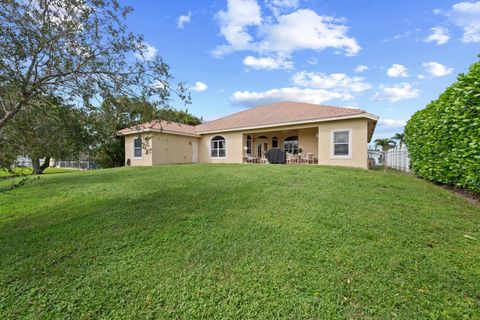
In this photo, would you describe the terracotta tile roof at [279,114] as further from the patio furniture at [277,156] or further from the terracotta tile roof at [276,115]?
the patio furniture at [277,156]

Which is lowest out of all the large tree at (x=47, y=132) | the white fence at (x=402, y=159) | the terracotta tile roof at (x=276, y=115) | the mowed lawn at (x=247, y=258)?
the mowed lawn at (x=247, y=258)

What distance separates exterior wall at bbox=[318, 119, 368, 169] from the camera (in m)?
13.0

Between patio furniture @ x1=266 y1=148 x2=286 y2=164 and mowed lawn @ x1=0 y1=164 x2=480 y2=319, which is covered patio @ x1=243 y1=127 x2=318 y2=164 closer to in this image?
patio furniture @ x1=266 y1=148 x2=286 y2=164

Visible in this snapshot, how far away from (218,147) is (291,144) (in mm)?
6135

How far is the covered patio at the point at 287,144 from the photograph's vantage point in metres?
17.0

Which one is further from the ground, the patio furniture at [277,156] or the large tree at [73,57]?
the large tree at [73,57]

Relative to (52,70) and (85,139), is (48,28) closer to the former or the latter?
(52,70)

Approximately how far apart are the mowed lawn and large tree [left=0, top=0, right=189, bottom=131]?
2437 millimetres

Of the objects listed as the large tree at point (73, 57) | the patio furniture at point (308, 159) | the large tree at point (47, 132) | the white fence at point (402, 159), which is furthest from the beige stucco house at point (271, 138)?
the large tree at point (73, 57)

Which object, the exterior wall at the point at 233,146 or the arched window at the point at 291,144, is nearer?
the exterior wall at the point at 233,146

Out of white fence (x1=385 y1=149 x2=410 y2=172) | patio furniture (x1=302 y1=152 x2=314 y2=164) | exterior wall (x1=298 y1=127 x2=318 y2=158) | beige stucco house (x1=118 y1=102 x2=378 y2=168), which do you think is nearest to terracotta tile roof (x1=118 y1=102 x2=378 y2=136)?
beige stucco house (x1=118 y1=102 x2=378 y2=168)

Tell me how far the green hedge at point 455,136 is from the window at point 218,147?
12.8 m

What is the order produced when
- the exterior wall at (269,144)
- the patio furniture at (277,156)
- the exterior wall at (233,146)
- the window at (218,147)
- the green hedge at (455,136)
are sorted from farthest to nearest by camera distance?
the window at (218,147) < the exterior wall at (233,146) < the patio furniture at (277,156) < the exterior wall at (269,144) < the green hedge at (455,136)

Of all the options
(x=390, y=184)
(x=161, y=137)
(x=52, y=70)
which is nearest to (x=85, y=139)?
(x=52, y=70)
